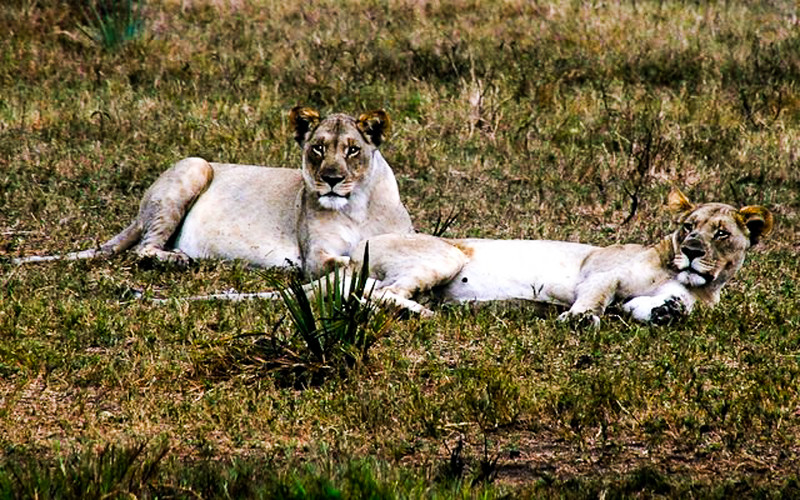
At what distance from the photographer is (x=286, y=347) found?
24.0 ft

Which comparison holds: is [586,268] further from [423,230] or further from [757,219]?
[423,230]

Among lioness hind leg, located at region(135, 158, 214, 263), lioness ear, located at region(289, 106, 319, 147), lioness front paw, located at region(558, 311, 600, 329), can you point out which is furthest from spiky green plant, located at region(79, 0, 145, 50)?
lioness front paw, located at region(558, 311, 600, 329)

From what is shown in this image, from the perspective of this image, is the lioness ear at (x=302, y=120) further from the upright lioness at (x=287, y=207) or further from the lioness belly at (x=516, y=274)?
the lioness belly at (x=516, y=274)

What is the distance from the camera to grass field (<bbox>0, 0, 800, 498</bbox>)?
20.5 ft

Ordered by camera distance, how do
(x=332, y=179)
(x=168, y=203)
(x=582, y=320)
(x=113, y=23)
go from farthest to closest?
(x=113, y=23), (x=168, y=203), (x=332, y=179), (x=582, y=320)

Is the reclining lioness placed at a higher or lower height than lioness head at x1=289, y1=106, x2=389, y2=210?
lower

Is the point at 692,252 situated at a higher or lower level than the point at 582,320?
higher

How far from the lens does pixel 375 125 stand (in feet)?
31.3

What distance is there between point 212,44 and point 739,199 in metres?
6.15

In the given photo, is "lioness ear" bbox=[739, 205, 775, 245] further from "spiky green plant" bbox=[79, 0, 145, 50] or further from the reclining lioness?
"spiky green plant" bbox=[79, 0, 145, 50]

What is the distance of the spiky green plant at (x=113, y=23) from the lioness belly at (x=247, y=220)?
480 cm

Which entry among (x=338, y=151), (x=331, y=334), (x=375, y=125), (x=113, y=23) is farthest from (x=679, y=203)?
(x=113, y=23)

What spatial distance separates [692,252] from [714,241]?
0.45ft

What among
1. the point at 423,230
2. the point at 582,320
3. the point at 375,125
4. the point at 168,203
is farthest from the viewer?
the point at 423,230
